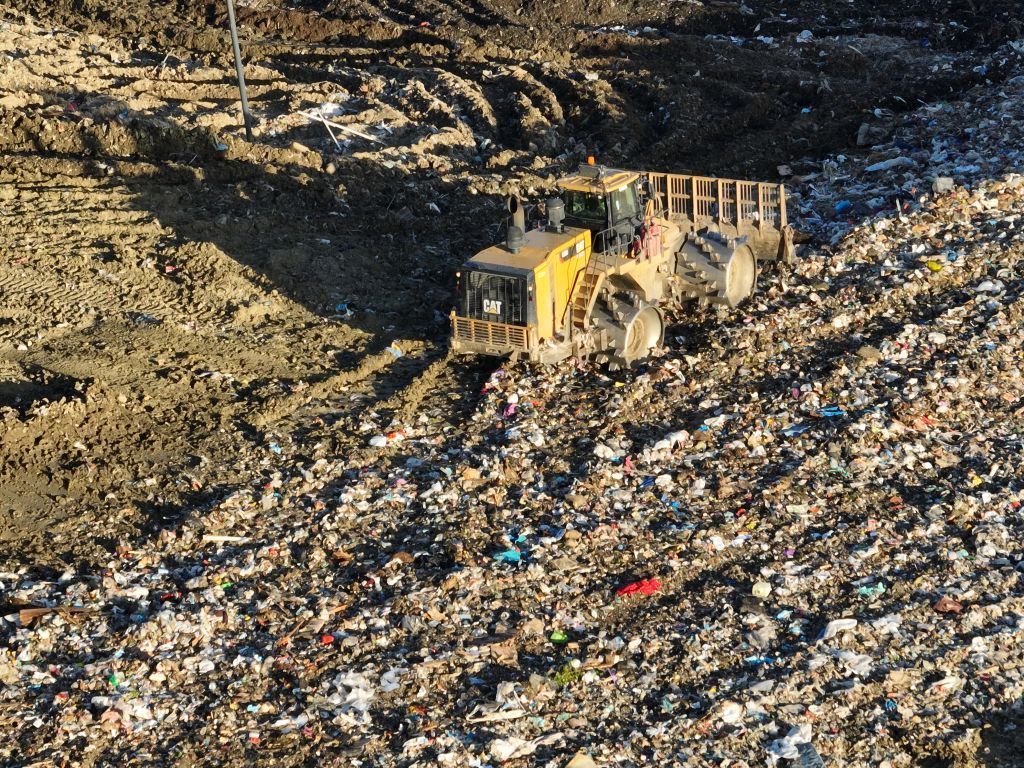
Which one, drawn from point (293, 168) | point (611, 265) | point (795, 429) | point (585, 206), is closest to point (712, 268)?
point (611, 265)

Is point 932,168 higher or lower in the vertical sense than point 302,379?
higher

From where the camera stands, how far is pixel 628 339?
1216cm

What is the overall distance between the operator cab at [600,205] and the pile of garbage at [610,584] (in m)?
1.37

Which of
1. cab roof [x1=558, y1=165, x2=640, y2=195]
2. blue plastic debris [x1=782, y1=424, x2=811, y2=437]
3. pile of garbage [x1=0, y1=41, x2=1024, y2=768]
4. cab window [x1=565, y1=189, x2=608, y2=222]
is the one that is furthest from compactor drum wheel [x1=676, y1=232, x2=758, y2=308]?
blue plastic debris [x1=782, y1=424, x2=811, y2=437]

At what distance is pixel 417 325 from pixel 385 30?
477 inches

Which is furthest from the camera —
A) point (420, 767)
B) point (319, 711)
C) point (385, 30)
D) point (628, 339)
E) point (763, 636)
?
point (385, 30)

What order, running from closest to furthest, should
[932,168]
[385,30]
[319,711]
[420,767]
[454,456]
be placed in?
1. [420,767]
2. [319,711]
3. [454,456]
4. [932,168]
5. [385,30]

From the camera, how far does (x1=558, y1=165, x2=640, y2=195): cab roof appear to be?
1217 centimetres

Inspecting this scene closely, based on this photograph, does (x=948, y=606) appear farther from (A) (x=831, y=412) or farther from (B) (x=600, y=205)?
(B) (x=600, y=205)

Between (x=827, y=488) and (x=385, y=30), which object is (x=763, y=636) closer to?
(x=827, y=488)

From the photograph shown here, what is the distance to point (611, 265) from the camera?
39.7 ft

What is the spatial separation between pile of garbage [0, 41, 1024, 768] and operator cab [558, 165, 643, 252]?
1.37m

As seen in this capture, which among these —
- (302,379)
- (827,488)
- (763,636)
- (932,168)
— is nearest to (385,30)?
(932,168)

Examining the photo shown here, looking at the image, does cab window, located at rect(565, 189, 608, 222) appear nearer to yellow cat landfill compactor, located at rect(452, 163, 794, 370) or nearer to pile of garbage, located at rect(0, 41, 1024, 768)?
yellow cat landfill compactor, located at rect(452, 163, 794, 370)
